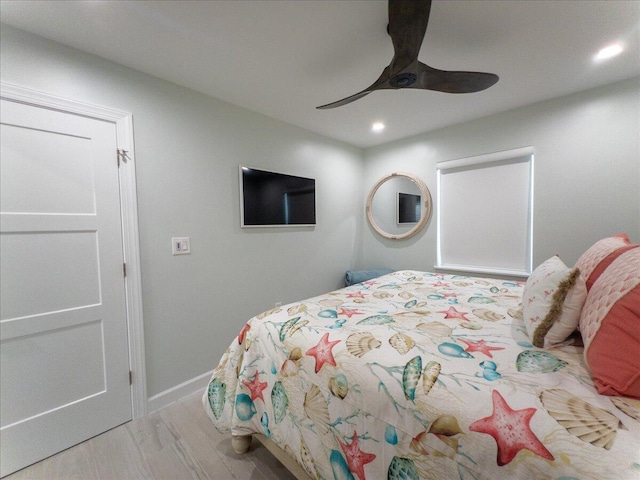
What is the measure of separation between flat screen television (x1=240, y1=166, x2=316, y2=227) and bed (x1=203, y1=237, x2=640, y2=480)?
123 centimetres

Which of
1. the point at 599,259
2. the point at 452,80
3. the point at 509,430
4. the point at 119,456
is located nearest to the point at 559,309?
the point at 599,259

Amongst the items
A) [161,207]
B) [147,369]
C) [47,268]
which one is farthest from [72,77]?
[147,369]

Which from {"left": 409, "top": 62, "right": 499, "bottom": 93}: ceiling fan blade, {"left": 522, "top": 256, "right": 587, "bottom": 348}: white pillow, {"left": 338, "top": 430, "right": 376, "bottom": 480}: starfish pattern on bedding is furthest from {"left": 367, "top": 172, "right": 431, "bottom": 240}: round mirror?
{"left": 338, "top": 430, "right": 376, "bottom": 480}: starfish pattern on bedding

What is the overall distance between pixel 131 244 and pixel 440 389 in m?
1.94

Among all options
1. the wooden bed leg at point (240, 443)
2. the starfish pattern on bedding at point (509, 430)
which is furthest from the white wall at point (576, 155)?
the wooden bed leg at point (240, 443)

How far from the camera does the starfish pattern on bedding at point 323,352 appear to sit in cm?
102

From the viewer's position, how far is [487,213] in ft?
8.84

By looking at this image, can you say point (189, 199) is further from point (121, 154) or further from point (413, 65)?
point (413, 65)

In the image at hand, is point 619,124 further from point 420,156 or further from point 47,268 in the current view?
point 47,268

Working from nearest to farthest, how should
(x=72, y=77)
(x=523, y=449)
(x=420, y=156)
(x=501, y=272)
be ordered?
→ (x=523, y=449) < (x=72, y=77) < (x=501, y=272) < (x=420, y=156)

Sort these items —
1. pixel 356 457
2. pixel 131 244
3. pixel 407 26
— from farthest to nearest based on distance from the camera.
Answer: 1. pixel 131 244
2. pixel 407 26
3. pixel 356 457

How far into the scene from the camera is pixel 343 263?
3412 mm

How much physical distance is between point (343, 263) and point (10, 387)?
288cm

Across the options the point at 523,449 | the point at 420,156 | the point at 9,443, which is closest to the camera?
the point at 523,449
